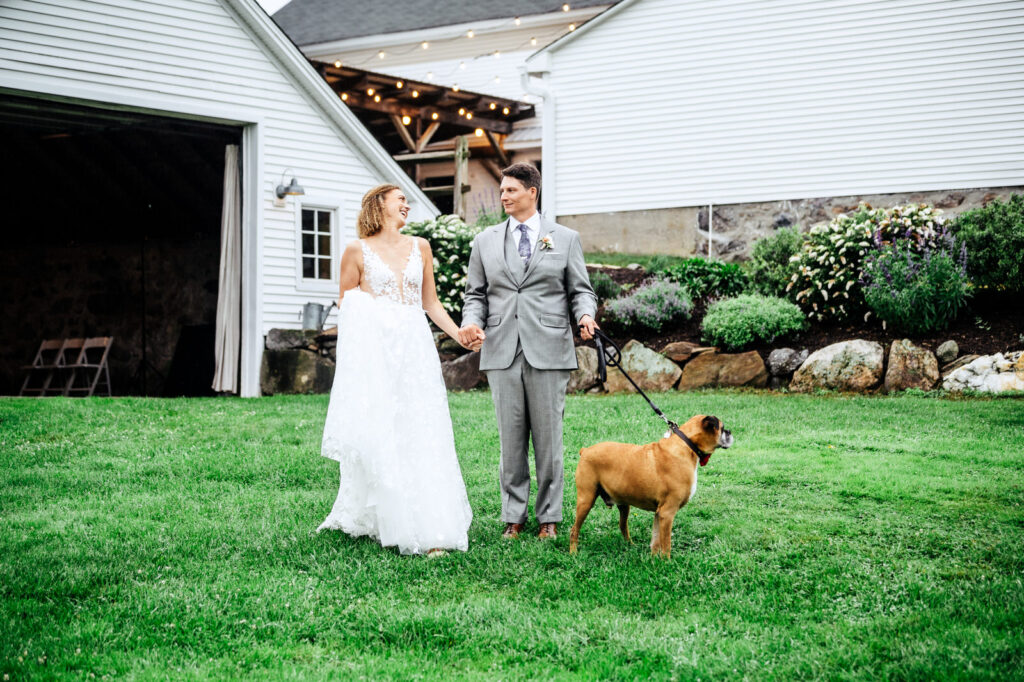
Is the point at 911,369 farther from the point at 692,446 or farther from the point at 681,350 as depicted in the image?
the point at 692,446

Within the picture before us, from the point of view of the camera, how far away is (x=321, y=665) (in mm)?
3418

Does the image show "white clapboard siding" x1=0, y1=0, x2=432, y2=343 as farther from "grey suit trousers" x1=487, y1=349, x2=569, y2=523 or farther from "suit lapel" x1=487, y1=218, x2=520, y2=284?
"grey suit trousers" x1=487, y1=349, x2=569, y2=523

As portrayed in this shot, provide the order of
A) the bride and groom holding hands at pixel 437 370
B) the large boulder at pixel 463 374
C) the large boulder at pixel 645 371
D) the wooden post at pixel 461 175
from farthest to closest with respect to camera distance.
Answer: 1. the wooden post at pixel 461 175
2. the large boulder at pixel 463 374
3. the large boulder at pixel 645 371
4. the bride and groom holding hands at pixel 437 370

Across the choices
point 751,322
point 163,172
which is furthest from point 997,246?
point 163,172

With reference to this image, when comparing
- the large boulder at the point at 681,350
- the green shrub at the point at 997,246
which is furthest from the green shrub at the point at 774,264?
the green shrub at the point at 997,246

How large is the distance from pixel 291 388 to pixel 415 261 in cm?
781

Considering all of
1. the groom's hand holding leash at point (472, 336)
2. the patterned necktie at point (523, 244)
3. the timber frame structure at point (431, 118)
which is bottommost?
the groom's hand holding leash at point (472, 336)

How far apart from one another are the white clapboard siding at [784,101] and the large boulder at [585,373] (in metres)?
5.46

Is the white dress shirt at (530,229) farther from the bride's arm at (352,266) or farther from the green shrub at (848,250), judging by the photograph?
the green shrub at (848,250)

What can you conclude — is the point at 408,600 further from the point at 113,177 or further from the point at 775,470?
the point at 113,177

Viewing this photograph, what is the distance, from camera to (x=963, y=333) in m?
10.2

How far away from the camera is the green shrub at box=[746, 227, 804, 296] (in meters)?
11.7

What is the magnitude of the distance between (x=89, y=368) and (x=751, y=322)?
11.8 m

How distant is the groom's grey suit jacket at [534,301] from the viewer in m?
4.96
